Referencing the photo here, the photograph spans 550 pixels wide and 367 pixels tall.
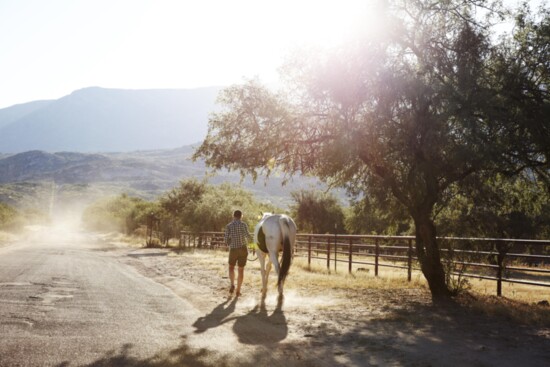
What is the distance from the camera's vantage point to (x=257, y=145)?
12.6 metres

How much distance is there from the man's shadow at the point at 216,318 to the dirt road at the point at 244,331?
18 millimetres

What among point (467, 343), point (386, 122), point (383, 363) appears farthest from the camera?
point (386, 122)

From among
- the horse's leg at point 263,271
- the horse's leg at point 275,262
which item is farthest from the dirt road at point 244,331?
the horse's leg at point 275,262

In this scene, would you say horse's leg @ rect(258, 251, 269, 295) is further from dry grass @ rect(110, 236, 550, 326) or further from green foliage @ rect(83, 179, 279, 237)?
green foliage @ rect(83, 179, 279, 237)

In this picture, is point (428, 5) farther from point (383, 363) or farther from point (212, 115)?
point (383, 363)

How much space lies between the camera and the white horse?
11197 mm

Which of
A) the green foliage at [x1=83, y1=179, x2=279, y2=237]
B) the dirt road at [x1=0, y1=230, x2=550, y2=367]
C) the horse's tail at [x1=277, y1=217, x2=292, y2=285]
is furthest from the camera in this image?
the green foliage at [x1=83, y1=179, x2=279, y2=237]

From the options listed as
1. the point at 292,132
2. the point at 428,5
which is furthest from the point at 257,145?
the point at 428,5

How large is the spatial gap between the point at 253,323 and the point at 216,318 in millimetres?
786

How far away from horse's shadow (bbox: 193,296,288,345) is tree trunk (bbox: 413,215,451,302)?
3957 mm

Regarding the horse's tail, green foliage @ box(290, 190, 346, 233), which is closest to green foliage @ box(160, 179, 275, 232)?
green foliage @ box(290, 190, 346, 233)

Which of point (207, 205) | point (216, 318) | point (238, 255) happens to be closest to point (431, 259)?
point (238, 255)

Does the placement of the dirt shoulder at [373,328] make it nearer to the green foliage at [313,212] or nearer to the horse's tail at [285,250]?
the horse's tail at [285,250]

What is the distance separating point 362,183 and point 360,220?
38.2 m
